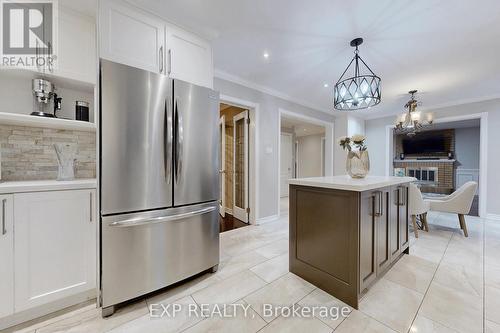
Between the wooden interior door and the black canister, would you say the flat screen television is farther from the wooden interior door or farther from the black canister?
the black canister

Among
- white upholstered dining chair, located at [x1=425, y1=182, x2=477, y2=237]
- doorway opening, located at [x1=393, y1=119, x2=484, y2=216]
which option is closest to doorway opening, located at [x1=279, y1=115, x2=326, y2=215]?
doorway opening, located at [x1=393, y1=119, x2=484, y2=216]

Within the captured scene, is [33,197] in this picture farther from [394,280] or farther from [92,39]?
[394,280]

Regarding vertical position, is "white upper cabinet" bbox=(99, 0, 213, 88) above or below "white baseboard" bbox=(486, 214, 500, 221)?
above

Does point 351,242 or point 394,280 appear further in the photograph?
point 394,280

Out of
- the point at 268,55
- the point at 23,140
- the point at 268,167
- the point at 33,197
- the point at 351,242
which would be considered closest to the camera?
the point at 33,197

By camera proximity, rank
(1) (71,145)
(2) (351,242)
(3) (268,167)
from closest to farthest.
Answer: (2) (351,242) → (1) (71,145) → (3) (268,167)

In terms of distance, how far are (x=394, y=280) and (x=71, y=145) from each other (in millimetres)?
3340

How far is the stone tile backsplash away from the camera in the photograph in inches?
65.1

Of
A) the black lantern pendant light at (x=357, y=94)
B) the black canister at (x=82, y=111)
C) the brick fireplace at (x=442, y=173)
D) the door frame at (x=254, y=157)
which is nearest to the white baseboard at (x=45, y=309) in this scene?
the black canister at (x=82, y=111)

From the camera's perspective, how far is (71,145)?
6.06 ft

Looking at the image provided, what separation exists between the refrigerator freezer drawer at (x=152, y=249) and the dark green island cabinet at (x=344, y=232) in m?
0.90

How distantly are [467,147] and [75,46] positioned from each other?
35.3 ft

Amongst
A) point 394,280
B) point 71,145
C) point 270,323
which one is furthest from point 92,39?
point 394,280

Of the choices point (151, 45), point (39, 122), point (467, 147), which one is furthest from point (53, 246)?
point (467, 147)
